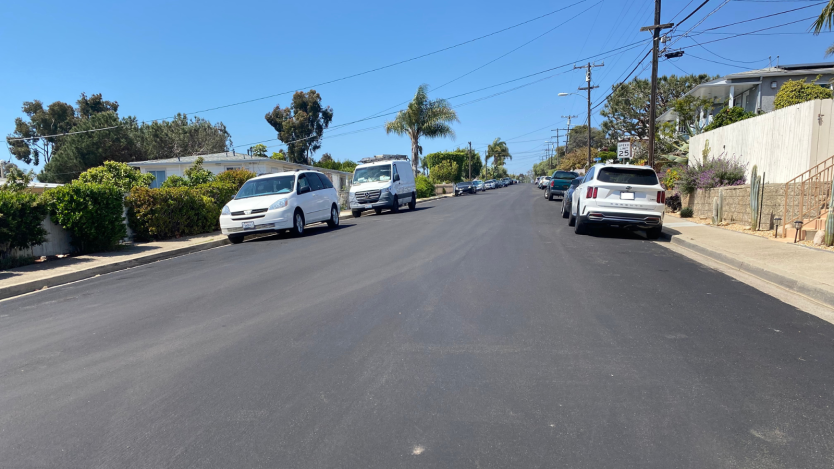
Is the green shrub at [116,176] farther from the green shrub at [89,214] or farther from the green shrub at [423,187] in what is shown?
the green shrub at [423,187]

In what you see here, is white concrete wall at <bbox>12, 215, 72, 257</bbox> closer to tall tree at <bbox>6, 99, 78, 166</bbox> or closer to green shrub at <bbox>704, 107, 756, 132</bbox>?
green shrub at <bbox>704, 107, 756, 132</bbox>

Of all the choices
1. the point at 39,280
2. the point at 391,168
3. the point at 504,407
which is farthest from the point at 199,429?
the point at 391,168

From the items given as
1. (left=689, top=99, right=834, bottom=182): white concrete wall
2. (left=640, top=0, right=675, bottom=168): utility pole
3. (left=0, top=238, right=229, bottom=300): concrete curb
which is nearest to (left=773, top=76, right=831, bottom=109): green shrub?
(left=640, top=0, right=675, bottom=168): utility pole

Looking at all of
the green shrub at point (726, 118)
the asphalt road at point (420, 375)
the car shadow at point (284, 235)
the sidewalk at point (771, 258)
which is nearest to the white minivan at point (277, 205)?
the car shadow at point (284, 235)

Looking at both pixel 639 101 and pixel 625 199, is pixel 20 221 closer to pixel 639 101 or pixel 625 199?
pixel 625 199

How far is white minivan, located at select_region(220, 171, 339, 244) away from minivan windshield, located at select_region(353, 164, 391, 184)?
6227mm

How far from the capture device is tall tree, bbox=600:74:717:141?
Result: 4688 cm

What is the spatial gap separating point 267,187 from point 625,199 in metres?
9.54

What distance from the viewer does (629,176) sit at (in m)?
13.4

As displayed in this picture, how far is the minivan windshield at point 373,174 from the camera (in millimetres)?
23844

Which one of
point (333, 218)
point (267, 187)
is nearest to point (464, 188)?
point (333, 218)

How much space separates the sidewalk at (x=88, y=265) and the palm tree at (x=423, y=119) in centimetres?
3249

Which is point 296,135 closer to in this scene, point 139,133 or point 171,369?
point 139,133

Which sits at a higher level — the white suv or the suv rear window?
the suv rear window
